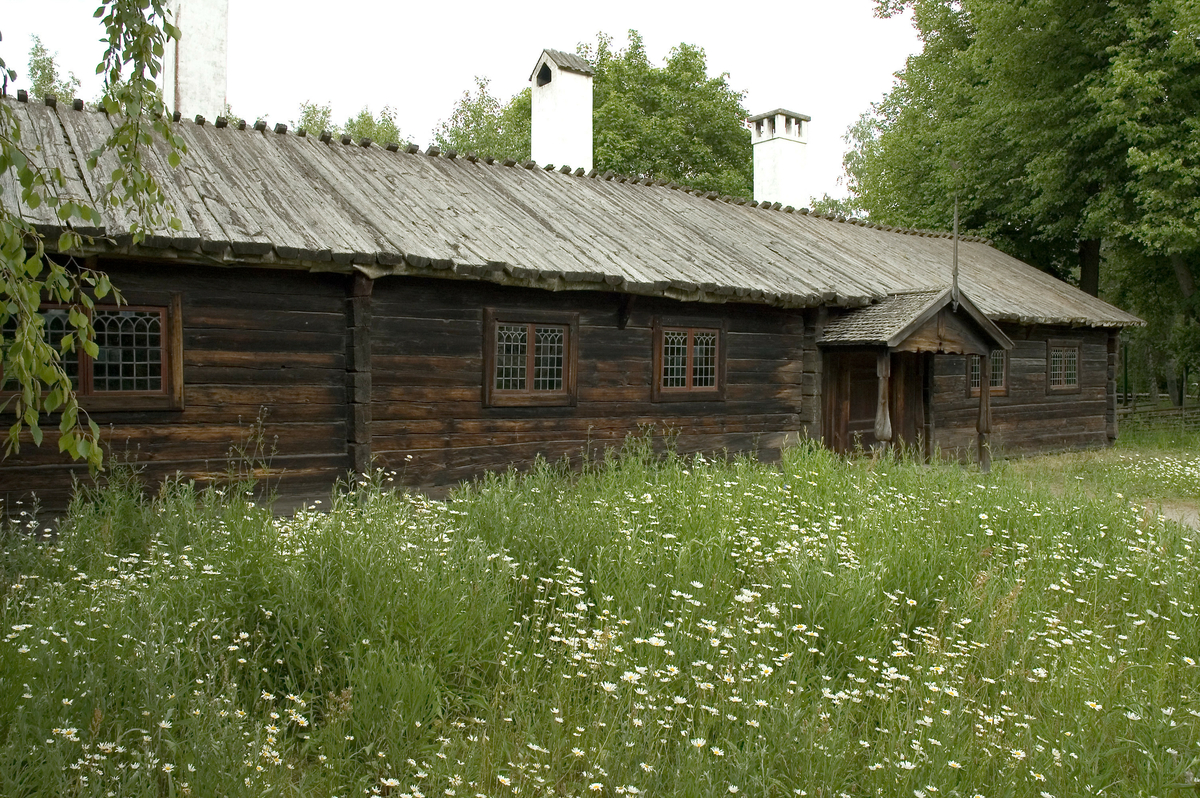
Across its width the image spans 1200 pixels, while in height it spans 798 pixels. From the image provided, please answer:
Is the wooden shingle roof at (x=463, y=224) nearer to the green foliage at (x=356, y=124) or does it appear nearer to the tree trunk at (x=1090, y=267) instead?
the tree trunk at (x=1090, y=267)

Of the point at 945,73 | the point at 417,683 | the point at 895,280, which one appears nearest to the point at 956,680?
the point at 417,683

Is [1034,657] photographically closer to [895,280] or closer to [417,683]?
[417,683]

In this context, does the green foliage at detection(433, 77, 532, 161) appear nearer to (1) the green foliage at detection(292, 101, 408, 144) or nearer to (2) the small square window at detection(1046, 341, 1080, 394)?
(1) the green foliage at detection(292, 101, 408, 144)

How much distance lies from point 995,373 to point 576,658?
1368cm

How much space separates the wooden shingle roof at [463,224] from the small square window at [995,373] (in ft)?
3.08

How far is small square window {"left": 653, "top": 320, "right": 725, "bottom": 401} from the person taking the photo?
35.6 feet

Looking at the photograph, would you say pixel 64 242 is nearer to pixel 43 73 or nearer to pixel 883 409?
→ pixel 883 409

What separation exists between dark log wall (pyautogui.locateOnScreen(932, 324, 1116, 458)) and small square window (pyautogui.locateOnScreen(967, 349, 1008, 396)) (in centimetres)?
11

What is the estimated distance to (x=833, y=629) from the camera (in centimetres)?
461

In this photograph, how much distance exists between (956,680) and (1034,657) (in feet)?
1.91

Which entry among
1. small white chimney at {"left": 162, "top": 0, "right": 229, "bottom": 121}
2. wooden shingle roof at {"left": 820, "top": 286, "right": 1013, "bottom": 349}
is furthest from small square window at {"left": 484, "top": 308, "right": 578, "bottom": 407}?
small white chimney at {"left": 162, "top": 0, "right": 229, "bottom": 121}

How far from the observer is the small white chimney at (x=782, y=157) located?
1859 centimetres

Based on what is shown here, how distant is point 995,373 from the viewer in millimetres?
15766

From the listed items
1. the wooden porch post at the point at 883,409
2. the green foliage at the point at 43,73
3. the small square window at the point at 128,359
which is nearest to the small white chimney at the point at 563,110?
the wooden porch post at the point at 883,409
